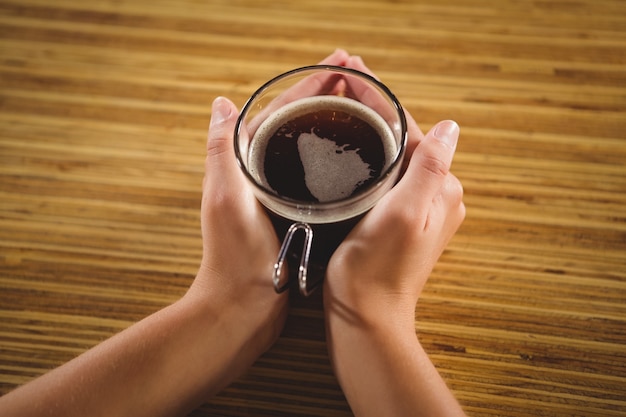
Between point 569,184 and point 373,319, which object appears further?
point 569,184

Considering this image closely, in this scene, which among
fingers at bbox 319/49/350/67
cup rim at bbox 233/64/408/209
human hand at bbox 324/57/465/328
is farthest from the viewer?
fingers at bbox 319/49/350/67

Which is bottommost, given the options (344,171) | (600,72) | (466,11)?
(344,171)

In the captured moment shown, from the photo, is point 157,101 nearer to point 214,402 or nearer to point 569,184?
point 214,402

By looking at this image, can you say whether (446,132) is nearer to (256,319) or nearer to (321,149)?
(321,149)

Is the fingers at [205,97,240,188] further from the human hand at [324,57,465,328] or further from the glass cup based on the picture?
the human hand at [324,57,465,328]

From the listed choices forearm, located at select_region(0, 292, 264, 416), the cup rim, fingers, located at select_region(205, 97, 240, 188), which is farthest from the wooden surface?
the cup rim

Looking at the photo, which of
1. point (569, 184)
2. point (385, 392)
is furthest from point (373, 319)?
point (569, 184)

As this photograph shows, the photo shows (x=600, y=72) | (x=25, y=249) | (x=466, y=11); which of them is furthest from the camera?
(x=466, y=11)

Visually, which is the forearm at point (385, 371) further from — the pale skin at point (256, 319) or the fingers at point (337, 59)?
the fingers at point (337, 59)
